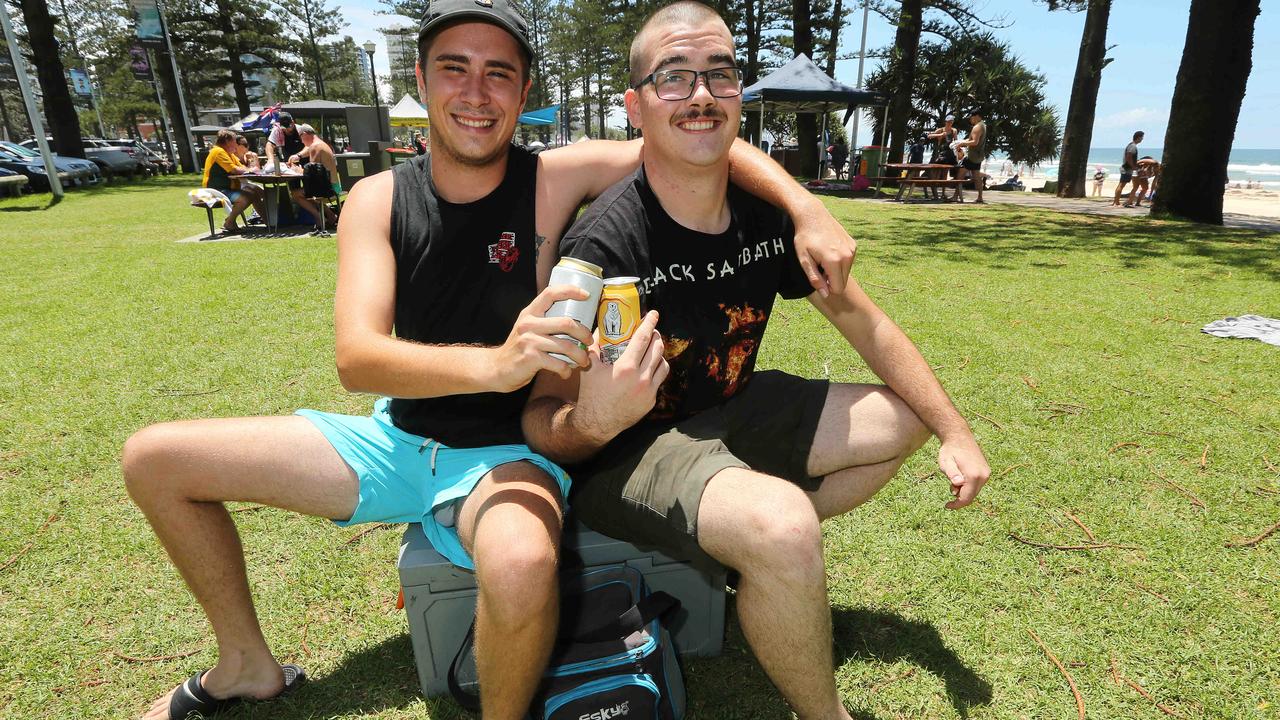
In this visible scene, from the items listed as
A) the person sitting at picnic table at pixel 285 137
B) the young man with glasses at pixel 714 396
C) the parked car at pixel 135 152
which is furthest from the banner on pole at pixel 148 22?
the young man with glasses at pixel 714 396

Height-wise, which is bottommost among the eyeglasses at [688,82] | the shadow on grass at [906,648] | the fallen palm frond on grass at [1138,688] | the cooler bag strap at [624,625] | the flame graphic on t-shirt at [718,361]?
the fallen palm frond on grass at [1138,688]

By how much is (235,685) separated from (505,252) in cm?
142

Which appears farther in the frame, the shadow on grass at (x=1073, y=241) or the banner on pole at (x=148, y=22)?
the banner on pole at (x=148, y=22)

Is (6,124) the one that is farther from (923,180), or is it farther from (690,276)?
(690,276)

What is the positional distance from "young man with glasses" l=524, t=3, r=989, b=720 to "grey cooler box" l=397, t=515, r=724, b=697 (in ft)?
0.49

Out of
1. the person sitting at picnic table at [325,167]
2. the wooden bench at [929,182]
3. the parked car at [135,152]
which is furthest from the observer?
the parked car at [135,152]

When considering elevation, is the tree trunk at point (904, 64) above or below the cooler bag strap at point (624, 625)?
above

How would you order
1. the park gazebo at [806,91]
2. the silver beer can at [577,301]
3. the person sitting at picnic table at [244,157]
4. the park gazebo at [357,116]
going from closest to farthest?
the silver beer can at [577,301] < the person sitting at picnic table at [244,157] < the park gazebo at [806,91] < the park gazebo at [357,116]

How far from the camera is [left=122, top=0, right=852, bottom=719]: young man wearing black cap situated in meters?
1.55

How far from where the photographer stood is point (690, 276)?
6.44 ft

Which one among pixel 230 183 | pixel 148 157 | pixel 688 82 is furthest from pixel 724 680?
pixel 148 157

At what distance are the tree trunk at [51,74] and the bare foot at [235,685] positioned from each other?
24.9m

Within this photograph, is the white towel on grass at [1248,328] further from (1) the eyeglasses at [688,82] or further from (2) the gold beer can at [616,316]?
(2) the gold beer can at [616,316]

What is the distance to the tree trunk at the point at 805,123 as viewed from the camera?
21.7 m
